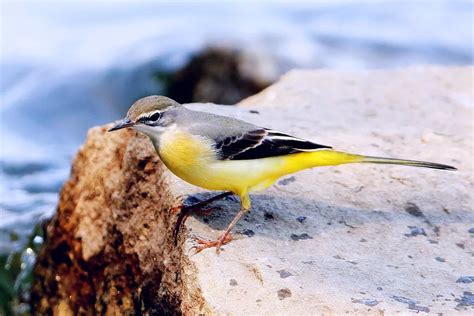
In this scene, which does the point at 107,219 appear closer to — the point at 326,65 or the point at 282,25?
the point at 326,65

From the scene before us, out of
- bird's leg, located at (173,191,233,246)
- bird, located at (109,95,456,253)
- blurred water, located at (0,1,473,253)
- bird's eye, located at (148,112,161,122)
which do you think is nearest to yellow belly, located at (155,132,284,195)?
bird, located at (109,95,456,253)

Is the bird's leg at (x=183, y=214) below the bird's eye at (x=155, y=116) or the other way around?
below

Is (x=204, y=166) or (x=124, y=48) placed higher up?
(x=204, y=166)

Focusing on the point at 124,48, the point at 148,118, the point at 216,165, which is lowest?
the point at 124,48

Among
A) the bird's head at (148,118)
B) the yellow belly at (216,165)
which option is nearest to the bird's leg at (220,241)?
the yellow belly at (216,165)

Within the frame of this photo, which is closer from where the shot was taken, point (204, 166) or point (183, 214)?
point (204, 166)

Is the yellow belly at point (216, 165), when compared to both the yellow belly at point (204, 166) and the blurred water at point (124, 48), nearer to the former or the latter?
the yellow belly at point (204, 166)

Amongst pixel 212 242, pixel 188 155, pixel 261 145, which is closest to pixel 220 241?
pixel 212 242

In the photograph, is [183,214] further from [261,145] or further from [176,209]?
[261,145]
